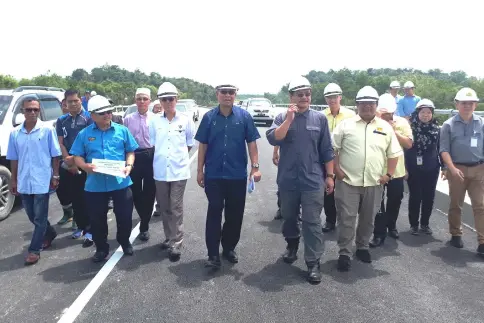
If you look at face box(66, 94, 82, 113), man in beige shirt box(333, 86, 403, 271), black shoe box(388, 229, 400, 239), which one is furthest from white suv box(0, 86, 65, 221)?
black shoe box(388, 229, 400, 239)

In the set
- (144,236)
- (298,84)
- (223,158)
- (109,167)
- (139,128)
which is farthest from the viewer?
(139,128)

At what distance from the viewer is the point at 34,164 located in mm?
4945

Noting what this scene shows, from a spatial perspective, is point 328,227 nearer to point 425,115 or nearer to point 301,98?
point 425,115

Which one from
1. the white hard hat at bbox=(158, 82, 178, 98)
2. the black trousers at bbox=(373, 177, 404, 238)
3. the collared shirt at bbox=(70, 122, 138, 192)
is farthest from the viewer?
the black trousers at bbox=(373, 177, 404, 238)

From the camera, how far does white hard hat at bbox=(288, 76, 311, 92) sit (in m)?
4.38

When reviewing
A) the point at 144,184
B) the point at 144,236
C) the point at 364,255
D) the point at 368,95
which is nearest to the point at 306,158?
the point at 368,95

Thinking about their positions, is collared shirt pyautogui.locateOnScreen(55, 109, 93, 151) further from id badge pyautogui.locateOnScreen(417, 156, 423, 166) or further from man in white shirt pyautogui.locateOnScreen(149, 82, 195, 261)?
id badge pyautogui.locateOnScreen(417, 156, 423, 166)

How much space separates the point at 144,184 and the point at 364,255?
3.07m

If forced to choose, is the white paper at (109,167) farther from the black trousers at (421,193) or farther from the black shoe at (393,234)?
the black trousers at (421,193)

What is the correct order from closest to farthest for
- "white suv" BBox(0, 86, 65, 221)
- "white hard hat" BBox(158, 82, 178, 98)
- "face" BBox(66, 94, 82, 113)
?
"white hard hat" BBox(158, 82, 178, 98), "face" BBox(66, 94, 82, 113), "white suv" BBox(0, 86, 65, 221)

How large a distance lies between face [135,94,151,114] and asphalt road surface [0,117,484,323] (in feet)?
5.96

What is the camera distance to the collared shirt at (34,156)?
4914 mm

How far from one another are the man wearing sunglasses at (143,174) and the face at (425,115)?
3878 mm

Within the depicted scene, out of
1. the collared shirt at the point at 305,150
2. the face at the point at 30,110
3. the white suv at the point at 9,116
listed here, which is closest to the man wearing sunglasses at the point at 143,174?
the face at the point at 30,110
